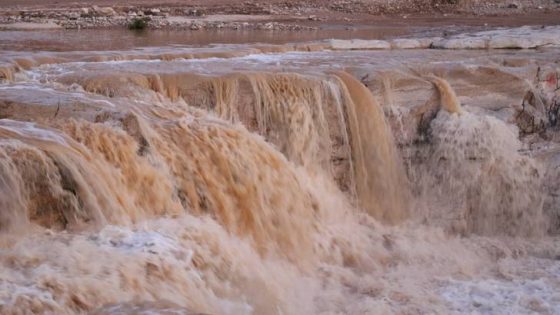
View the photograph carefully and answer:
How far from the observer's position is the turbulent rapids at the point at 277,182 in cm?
515

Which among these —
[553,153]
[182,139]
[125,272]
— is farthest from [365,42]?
[125,272]

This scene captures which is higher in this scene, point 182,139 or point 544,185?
point 182,139

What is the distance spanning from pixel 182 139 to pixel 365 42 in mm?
5103

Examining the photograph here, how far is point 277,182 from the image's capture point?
22.6 ft

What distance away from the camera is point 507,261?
24.8ft

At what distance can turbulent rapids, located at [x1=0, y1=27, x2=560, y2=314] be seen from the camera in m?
5.15

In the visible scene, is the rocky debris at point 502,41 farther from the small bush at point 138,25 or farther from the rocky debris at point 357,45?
the small bush at point 138,25

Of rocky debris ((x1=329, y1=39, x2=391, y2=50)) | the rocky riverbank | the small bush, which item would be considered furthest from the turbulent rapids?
the rocky riverbank

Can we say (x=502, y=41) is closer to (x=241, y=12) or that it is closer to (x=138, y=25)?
(x=138, y=25)

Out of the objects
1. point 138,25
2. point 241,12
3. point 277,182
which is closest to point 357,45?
point 277,182

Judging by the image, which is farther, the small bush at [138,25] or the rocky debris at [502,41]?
the small bush at [138,25]

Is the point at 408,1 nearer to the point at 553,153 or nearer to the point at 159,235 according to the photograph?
the point at 553,153

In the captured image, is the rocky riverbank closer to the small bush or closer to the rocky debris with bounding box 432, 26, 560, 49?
the small bush

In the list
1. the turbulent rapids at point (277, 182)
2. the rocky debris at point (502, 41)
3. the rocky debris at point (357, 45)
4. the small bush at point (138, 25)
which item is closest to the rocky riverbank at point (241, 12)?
the small bush at point (138, 25)
